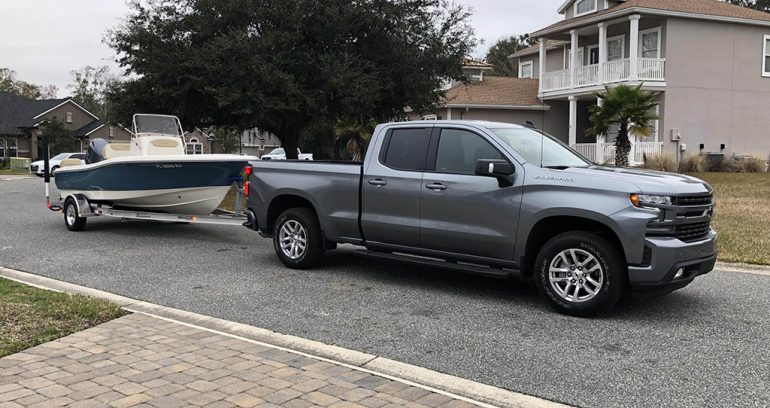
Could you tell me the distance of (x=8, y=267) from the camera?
30.3 feet

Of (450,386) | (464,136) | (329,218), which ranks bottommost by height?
(450,386)

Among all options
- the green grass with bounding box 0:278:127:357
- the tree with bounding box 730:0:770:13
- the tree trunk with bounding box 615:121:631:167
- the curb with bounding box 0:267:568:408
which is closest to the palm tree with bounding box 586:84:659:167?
the tree trunk with bounding box 615:121:631:167

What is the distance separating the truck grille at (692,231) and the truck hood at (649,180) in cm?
33

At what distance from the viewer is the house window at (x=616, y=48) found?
29797 millimetres

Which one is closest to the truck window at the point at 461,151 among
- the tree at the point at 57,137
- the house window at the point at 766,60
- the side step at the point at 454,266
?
the side step at the point at 454,266

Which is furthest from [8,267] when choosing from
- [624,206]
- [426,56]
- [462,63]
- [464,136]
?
[462,63]

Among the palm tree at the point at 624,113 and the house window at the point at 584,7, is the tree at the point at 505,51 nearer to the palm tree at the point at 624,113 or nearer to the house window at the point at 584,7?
the house window at the point at 584,7

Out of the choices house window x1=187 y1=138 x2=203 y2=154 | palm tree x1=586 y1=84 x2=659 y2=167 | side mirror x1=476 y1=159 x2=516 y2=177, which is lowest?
side mirror x1=476 y1=159 x2=516 y2=177

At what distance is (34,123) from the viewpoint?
198 feet

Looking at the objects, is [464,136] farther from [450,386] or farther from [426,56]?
[426,56]

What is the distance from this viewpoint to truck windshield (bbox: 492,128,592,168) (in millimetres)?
7172

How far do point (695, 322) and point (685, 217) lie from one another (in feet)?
3.28

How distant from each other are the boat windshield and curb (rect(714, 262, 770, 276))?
11.1 meters

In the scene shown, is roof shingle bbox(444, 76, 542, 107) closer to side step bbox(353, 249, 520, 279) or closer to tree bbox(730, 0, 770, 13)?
side step bbox(353, 249, 520, 279)
